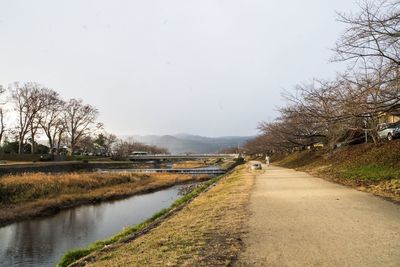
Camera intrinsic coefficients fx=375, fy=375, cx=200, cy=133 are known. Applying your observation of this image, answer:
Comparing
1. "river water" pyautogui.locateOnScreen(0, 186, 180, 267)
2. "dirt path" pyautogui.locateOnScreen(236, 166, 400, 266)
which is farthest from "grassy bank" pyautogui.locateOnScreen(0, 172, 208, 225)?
"dirt path" pyautogui.locateOnScreen(236, 166, 400, 266)

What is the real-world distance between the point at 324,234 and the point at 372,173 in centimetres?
1326

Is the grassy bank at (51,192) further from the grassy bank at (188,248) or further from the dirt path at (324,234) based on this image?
the dirt path at (324,234)

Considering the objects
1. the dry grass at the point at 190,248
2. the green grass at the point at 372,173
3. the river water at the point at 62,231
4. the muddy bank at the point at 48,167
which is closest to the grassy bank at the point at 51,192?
the river water at the point at 62,231

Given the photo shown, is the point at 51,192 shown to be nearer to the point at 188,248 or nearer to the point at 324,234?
the point at 188,248

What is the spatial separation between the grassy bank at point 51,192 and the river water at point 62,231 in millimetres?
1369

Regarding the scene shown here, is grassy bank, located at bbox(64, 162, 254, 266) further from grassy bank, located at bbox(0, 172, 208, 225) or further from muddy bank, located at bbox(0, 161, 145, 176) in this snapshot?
muddy bank, located at bbox(0, 161, 145, 176)

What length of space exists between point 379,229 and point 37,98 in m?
67.4

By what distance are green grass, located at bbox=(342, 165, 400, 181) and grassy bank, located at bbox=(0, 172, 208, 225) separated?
18.5m

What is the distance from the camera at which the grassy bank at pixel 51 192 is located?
76.2 feet

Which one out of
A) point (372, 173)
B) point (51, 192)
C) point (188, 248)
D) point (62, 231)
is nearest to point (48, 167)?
point (51, 192)

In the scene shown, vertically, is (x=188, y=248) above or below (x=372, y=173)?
below

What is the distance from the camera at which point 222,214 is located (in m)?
11.5

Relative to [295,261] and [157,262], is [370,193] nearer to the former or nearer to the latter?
[295,261]

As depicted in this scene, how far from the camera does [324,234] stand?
7.80m
